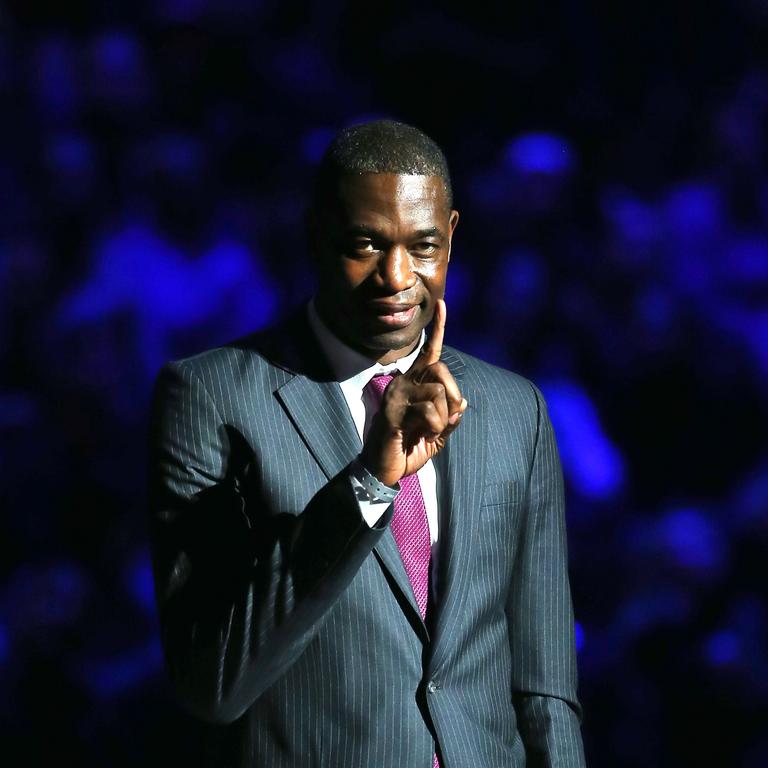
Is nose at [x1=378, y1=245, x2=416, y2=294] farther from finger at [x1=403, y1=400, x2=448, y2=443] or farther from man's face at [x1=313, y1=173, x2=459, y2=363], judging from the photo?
finger at [x1=403, y1=400, x2=448, y2=443]

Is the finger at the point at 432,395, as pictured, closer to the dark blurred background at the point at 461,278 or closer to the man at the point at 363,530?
the man at the point at 363,530

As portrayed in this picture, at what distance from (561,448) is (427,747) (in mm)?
811

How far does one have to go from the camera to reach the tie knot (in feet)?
4.62

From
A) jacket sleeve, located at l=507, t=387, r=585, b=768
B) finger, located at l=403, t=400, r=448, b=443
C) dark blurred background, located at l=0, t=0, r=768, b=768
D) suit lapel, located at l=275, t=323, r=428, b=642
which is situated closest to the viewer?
finger, located at l=403, t=400, r=448, b=443

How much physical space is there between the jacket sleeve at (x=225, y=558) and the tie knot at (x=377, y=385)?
0.15 meters

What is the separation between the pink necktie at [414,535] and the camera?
4.41 feet

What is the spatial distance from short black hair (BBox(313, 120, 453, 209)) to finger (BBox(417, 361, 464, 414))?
23 cm

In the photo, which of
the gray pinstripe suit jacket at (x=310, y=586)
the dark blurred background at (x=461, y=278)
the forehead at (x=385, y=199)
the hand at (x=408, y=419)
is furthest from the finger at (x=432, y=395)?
the dark blurred background at (x=461, y=278)

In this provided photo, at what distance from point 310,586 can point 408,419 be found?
0.17 m

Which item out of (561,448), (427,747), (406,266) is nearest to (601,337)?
(561,448)

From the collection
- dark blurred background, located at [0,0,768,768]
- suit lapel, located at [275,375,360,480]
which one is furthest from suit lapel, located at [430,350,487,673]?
dark blurred background, located at [0,0,768,768]

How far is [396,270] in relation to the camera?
134 centimetres

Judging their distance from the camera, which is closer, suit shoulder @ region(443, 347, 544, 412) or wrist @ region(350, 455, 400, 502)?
wrist @ region(350, 455, 400, 502)

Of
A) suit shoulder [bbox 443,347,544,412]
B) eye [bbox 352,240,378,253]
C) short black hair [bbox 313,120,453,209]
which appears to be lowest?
suit shoulder [bbox 443,347,544,412]
